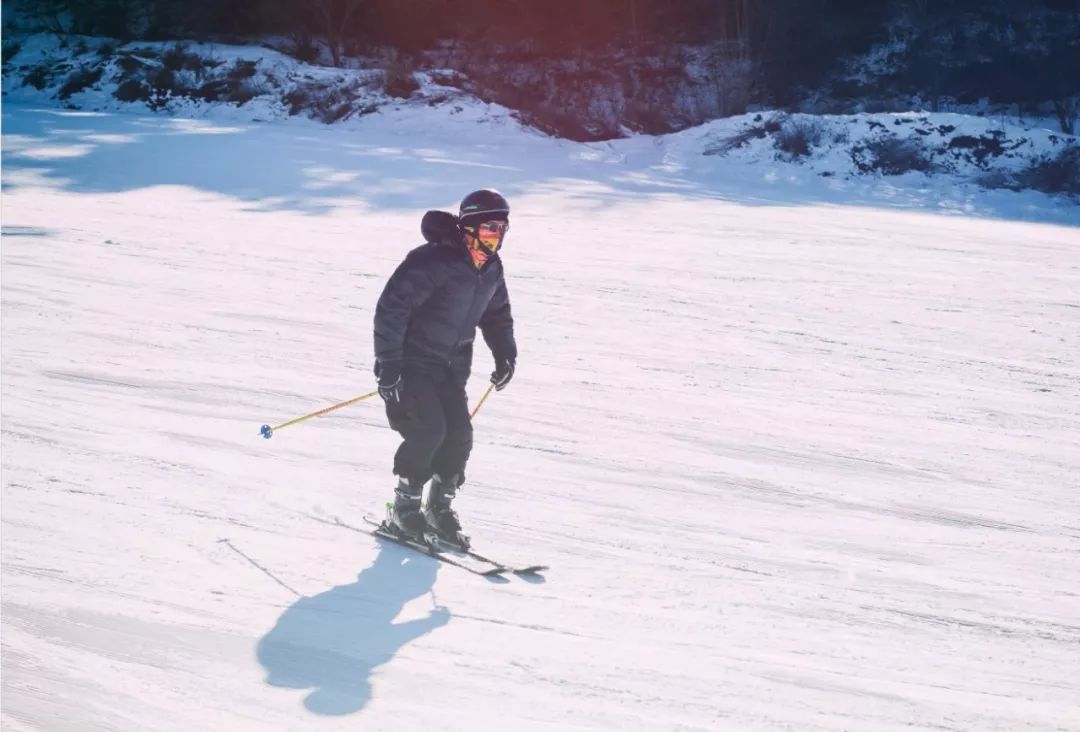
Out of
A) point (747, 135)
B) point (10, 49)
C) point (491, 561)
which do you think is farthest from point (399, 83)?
point (491, 561)

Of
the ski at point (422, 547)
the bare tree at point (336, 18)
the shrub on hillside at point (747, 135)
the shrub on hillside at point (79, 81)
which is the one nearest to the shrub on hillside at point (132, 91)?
the shrub on hillside at point (79, 81)

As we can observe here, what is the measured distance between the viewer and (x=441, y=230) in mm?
4445

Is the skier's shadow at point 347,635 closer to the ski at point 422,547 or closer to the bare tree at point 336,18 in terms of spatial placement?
the ski at point 422,547

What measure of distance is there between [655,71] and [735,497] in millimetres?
21743

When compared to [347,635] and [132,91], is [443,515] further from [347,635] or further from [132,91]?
[132,91]

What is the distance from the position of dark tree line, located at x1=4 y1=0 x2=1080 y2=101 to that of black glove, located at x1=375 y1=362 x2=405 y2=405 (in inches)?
835

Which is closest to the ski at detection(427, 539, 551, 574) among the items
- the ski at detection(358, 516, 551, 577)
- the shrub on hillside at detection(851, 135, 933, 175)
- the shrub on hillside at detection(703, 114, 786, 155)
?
the ski at detection(358, 516, 551, 577)

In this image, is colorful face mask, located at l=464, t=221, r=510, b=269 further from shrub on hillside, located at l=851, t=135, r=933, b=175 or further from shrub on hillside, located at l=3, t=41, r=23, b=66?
shrub on hillside, located at l=3, t=41, r=23, b=66

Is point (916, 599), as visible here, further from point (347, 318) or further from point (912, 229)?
point (912, 229)

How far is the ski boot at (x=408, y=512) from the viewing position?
15.5 ft

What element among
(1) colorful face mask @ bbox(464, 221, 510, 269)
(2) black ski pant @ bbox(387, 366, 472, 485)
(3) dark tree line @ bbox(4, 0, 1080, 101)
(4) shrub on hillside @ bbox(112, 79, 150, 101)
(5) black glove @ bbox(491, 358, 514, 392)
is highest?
(3) dark tree line @ bbox(4, 0, 1080, 101)

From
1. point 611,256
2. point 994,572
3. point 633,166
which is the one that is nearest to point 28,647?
point 994,572

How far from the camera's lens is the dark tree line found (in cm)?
2488

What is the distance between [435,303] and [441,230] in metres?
0.29
